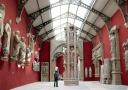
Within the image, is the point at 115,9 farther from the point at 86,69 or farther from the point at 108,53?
the point at 86,69

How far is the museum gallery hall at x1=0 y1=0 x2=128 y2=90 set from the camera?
46.7ft

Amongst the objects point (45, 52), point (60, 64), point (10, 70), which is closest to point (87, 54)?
point (45, 52)

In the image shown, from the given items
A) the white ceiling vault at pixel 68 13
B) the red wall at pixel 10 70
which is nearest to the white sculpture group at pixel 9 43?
the red wall at pixel 10 70

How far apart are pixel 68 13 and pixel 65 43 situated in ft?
23.8

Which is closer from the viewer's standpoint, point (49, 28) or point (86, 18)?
point (86, 18)

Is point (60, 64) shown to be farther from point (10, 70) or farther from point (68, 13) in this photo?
point (10, 70)

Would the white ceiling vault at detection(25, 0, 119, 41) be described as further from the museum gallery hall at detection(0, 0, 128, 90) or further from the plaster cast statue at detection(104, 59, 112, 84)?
the plaster cast statue at detection(104, 59, 112, 84)

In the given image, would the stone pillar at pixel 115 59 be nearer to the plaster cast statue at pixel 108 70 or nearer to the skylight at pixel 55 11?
the plaster cast statue at pixel 108 70

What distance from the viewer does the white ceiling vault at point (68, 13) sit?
2147 cm

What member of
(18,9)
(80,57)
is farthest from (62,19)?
(18,9)

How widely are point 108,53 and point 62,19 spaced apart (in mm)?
8030

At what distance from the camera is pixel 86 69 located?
34.1 m

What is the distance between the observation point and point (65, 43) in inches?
864

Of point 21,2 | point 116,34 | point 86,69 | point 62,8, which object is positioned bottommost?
point 86,69
